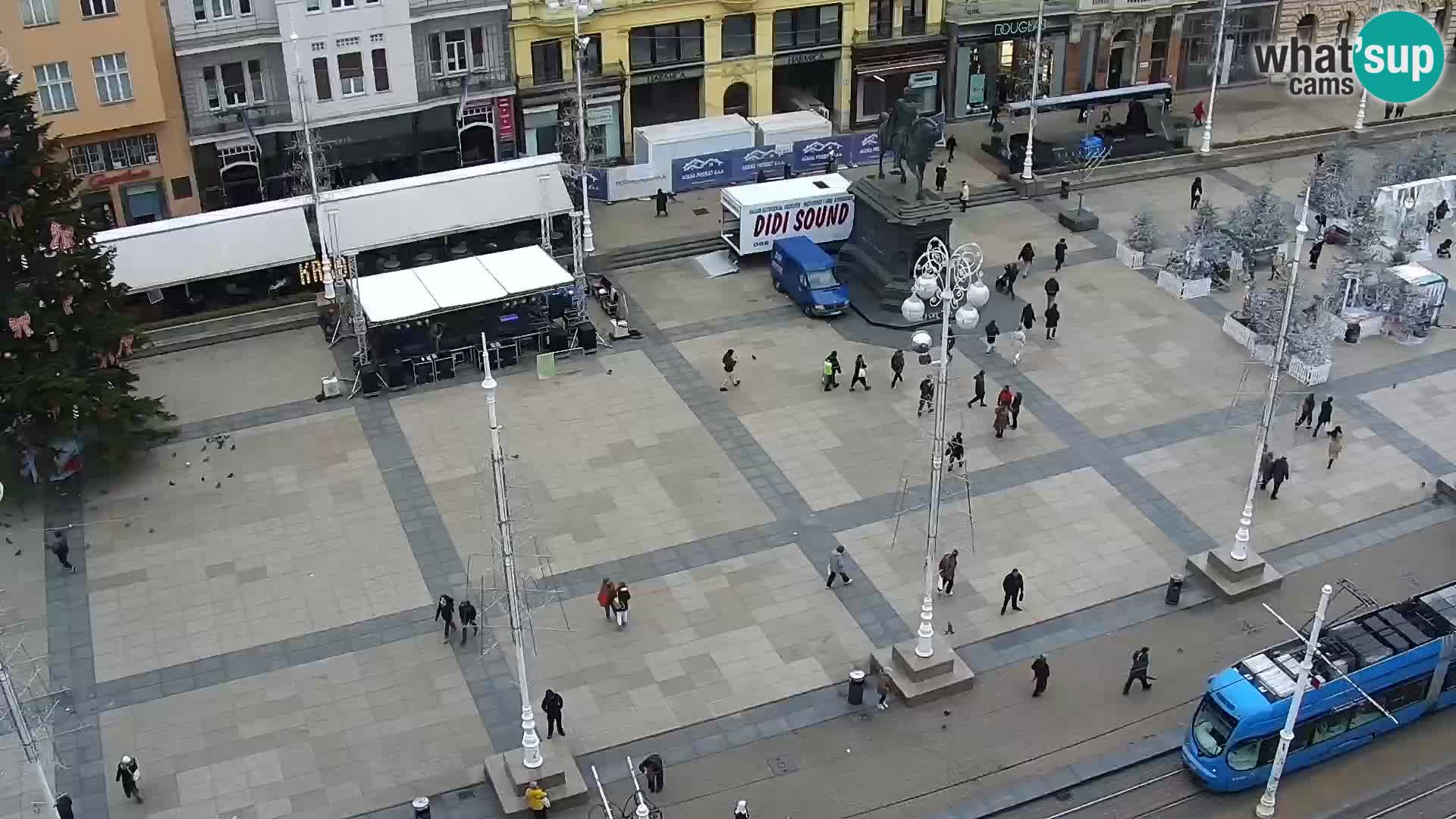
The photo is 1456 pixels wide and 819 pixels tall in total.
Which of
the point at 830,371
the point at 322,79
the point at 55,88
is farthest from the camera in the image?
the point at 322,79

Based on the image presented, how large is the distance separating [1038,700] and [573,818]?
10350 mm

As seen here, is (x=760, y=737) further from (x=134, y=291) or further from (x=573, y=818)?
(x=134, y=291)

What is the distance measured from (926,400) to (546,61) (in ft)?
76.4

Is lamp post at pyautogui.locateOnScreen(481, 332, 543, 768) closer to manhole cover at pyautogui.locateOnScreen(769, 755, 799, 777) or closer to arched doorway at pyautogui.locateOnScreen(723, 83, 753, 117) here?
manhole cover at pyautogui.locateOnScreen(769, 755, 799, 777)

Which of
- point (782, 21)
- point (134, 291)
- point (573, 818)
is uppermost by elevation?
point (782, 21)

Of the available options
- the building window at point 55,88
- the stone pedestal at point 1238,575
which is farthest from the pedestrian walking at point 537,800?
the building window at point 55,88

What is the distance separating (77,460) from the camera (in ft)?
131

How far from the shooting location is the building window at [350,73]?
5284 cm

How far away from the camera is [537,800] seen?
28625 millimetres

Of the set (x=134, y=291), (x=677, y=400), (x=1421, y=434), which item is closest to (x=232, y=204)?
(x=134, y=291)

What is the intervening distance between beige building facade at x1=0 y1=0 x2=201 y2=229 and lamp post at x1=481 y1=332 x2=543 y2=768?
23731 millimetres

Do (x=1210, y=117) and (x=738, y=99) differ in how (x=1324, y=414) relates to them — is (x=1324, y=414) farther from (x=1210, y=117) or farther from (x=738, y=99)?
(x=738, y=99)

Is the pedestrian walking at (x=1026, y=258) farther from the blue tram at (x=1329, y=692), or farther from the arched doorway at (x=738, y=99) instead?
the blue tram at (x=1329, y=692)

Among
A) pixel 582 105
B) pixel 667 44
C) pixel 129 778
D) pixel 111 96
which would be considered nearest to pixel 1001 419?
pixel 582 105
